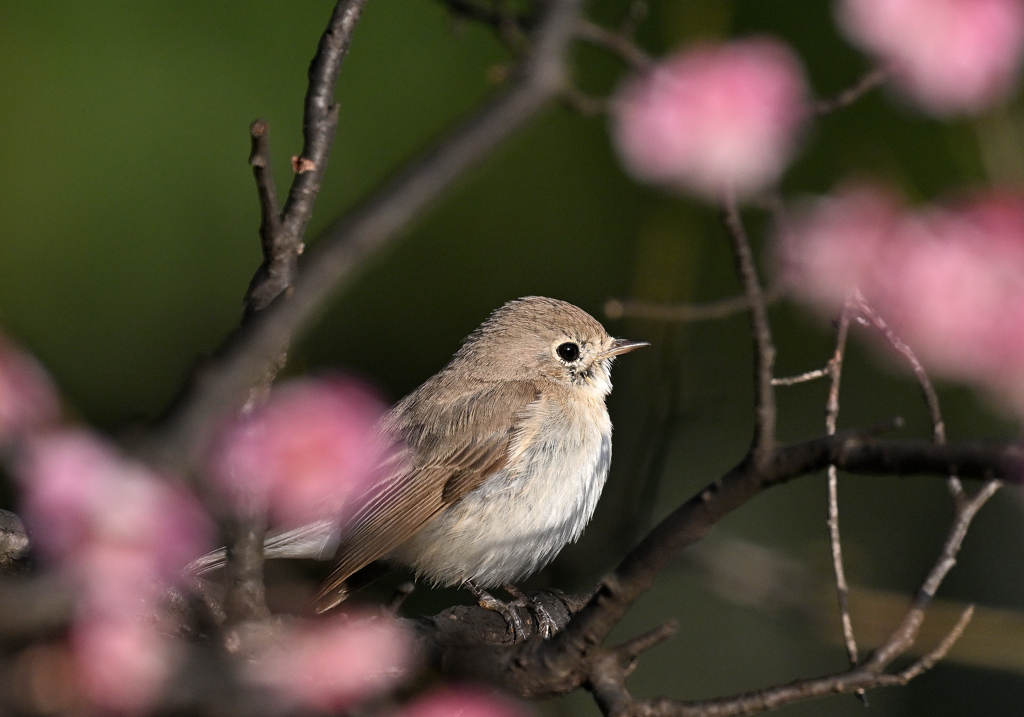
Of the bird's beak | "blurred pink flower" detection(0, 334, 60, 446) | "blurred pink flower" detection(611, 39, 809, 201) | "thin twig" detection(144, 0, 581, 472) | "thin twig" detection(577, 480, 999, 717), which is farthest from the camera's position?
the bird's beak

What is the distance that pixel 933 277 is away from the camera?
7.37 ft

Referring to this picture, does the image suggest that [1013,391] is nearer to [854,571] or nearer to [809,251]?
[809,251]

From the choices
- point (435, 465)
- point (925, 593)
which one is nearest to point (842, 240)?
point (925, 593)

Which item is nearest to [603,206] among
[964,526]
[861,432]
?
[964,526]

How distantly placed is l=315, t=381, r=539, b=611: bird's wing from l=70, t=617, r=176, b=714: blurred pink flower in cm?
156

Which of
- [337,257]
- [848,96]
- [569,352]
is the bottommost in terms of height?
[569,352]

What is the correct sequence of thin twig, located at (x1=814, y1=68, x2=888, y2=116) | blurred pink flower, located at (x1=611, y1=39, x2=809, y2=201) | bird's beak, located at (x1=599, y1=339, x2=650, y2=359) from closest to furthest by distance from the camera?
thin twig, located at (x1=814, y1=68, x2=888, y2=116), blurred pink flower, located at (x1=611, y1=39, x2=809, y2=201), bird's beak, located at (x1=599, y1=339, x2=650, y2=359)

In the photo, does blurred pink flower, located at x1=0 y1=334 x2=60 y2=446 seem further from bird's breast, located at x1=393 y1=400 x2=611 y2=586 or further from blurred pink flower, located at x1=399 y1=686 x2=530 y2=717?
bird's breast, located at x1=393 y1=400 x2=611 y2=586

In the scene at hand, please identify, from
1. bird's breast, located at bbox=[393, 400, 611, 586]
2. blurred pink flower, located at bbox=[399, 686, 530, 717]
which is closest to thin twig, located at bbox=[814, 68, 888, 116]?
blurred pink flower, located at bbox=[399, 686, 530, 717]

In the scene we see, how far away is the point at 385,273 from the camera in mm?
3701

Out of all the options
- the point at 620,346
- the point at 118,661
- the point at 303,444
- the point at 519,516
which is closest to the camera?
the point at 118,661

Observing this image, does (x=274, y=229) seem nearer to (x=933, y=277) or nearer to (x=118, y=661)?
(x=118, y=661)

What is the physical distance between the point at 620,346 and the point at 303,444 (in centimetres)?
184

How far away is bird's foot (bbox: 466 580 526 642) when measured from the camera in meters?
2.93
